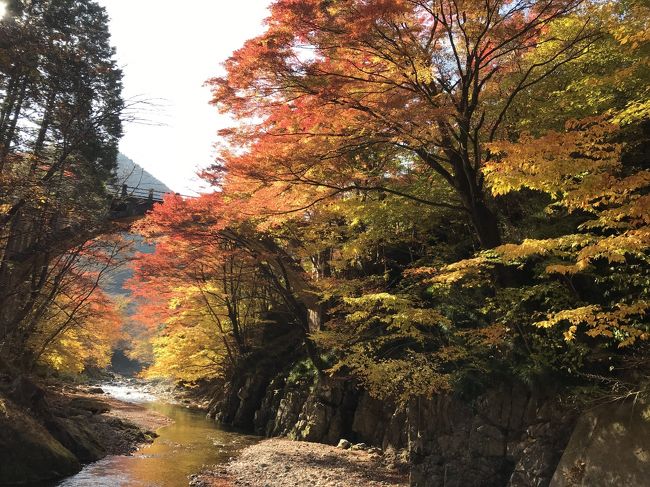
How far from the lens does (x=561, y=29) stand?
9.20 meters

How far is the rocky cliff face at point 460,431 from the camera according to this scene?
737 cm

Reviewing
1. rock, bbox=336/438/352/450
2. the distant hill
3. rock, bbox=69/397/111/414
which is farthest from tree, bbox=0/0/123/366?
rock, bbox=336/438/352/450

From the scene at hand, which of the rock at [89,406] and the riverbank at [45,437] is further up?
the riverbank at [45,437]

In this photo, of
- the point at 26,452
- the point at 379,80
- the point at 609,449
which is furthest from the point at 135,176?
the point at 609,449

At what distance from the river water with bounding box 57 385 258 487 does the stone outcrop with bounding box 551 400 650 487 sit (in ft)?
24.8

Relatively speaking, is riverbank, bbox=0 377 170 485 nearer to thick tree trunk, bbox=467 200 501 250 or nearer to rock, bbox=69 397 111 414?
rock, bbox=69 397 111 414

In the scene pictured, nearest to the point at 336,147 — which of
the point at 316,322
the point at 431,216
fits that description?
the point at 431,216

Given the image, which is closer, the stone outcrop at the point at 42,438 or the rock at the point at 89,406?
the stone outcrop at the point at 42,438

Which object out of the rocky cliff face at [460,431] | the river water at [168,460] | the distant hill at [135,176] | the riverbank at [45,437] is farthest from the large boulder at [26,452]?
the rocky cliff face at [460,431]

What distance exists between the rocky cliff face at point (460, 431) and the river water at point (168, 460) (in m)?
2.99

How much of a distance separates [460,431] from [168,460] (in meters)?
7.60

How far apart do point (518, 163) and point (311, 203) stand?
455 cm

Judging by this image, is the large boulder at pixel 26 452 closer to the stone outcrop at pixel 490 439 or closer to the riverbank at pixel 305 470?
the riverbank at pixel 305 470

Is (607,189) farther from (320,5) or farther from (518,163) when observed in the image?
(320,5)
